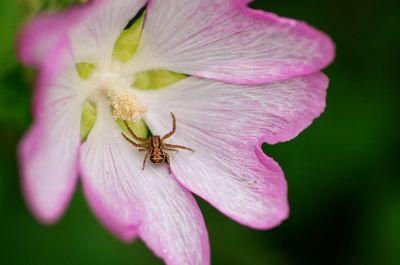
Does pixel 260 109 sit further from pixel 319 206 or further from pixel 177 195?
pixel 319 206

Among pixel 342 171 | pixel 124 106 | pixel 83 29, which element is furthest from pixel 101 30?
pixel 342 171

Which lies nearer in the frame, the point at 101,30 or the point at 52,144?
the point at 52,144

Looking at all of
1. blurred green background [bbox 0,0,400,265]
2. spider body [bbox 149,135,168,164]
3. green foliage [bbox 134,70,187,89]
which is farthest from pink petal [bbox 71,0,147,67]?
blurred green background [bbox 0,0,400,265]

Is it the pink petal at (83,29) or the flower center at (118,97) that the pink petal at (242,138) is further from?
the pink petal at (83,29)

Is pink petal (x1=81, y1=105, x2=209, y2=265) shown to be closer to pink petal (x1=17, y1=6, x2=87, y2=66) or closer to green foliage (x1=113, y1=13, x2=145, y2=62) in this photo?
green foliage (x1=113, y1=13, x2=145, y2=62)

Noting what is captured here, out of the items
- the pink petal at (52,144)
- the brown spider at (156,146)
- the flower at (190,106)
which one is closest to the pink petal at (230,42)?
the flower at (190,106)

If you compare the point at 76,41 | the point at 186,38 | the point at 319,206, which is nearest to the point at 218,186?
the point at 186,38

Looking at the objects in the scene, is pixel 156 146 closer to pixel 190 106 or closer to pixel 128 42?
pixel 190 106
